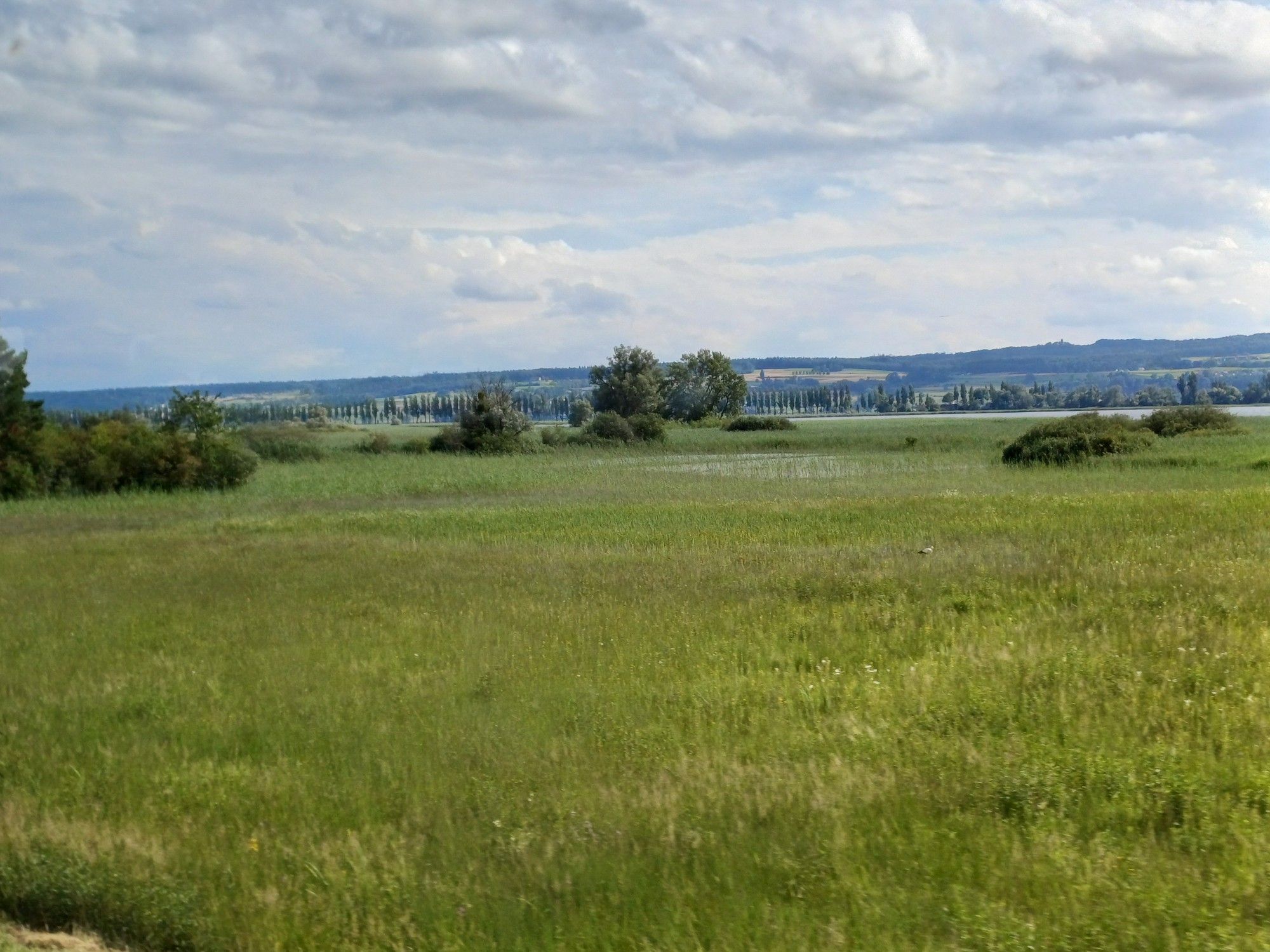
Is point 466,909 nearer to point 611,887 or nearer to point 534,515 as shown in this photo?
point 611,887

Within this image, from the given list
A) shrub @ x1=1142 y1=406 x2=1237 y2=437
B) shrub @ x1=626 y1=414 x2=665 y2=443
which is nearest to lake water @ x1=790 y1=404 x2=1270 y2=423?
shrub @ x1=1142 y1=406 x2=1237 y2=437

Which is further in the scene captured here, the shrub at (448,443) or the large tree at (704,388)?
the large tree at (704,388)

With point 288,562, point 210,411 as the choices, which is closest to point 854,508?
point 288,562

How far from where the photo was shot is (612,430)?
6644 cm

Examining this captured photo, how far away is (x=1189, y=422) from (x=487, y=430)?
113ft

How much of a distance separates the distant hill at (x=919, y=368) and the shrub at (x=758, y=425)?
1682 centimetres

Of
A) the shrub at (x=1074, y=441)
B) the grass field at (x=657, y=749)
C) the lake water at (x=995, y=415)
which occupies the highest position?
the lake water at (x=995, y=415)

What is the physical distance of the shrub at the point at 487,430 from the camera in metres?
59.1

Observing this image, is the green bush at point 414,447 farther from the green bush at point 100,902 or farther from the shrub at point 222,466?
the green bush at point 100,902

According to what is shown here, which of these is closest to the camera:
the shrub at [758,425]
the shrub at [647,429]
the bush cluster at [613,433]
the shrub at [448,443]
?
the shrub at [448,443]

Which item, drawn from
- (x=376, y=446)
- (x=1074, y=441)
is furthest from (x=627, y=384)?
(x=1074, y=441)

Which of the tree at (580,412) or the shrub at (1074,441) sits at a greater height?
the tree at (580,412)

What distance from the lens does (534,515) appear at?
90.3 feet

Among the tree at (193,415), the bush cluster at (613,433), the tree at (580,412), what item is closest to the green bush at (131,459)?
the tree at (193,415)
